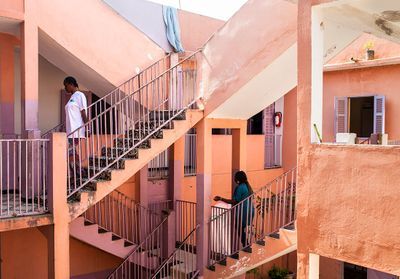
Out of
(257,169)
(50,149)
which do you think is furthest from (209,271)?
(257,169)

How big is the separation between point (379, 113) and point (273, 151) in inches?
183

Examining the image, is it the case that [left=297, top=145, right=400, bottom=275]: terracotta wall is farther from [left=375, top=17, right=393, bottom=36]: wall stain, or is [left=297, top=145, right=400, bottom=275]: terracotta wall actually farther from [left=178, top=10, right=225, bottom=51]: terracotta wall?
[left=178, top=10, right=225, bottom=51]: terracotta wall

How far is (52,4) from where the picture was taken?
8.92 metres

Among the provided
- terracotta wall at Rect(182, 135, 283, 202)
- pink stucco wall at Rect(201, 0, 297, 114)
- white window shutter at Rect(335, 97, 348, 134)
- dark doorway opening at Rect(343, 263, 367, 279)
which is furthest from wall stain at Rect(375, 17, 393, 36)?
dark doorway opening at Rect(343, 263, 367, 279)

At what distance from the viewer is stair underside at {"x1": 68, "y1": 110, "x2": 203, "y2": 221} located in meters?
7.59

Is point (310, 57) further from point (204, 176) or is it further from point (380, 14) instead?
point (204, 176)

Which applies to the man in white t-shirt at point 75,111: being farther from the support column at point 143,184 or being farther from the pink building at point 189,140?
the support column at point 143,184

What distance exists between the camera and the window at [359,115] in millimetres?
12859

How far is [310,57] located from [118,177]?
4276 mm

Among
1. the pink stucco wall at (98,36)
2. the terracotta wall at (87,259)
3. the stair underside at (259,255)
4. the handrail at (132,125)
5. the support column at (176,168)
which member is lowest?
the terracotta wall at (87,259)

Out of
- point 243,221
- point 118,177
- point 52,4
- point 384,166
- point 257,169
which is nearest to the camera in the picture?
point 384,166

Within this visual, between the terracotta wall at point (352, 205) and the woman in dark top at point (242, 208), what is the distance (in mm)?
3780

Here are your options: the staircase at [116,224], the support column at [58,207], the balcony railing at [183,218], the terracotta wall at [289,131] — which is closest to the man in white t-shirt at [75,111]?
the support column at [58,207]

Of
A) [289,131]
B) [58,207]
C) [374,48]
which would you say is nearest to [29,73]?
[58,207]
